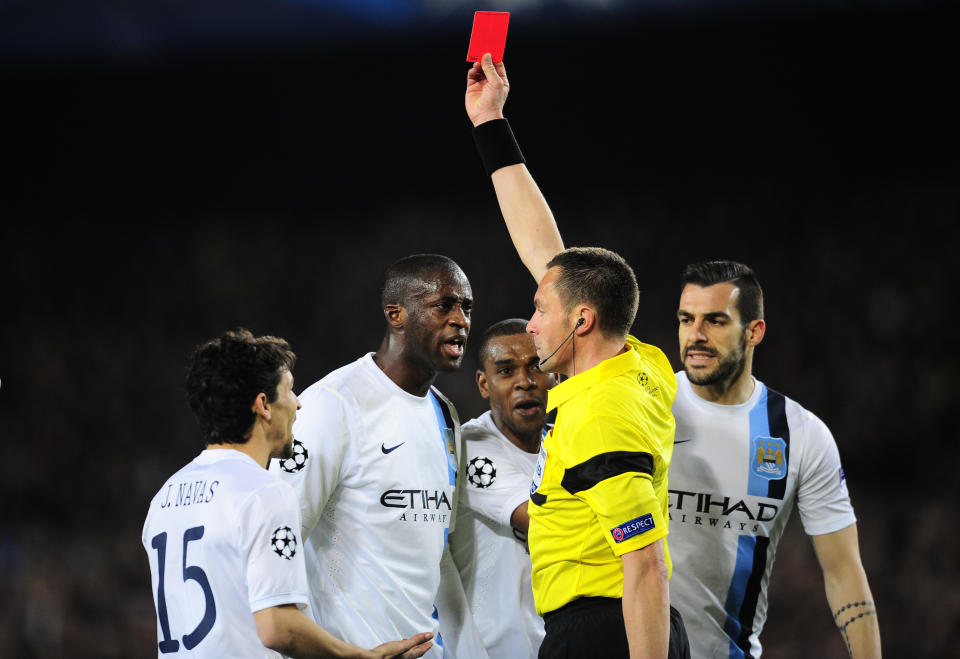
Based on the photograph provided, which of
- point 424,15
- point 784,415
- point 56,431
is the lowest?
point 784,415

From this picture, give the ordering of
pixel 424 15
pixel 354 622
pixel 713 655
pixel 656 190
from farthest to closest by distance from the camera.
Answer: pixel 656 190 → pixel 424 15 → pixel 713 655 → pixel 354 622

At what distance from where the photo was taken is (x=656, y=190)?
12172 mm

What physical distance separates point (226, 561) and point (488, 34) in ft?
6.90

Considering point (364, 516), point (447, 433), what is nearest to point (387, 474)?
point (364, 516)

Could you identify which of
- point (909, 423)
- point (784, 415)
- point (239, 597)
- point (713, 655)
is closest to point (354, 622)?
point (239, 597)

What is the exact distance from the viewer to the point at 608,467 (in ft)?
9.23

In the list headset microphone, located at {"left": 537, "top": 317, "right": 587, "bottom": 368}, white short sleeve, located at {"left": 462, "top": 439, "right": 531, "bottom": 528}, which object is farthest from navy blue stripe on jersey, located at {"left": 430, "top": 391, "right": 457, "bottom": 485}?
headset microphone, located at {"left": 537, "top": 317, "right": 587, "bottom": 368}

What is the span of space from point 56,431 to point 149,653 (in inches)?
156

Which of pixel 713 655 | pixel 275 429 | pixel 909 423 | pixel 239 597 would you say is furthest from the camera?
pixel 909 423

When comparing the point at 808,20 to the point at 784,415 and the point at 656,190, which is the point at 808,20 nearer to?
the point at 656,190

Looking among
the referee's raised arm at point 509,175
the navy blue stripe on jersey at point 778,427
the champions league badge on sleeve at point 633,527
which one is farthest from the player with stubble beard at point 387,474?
the navy blue stripe on jersey at point 778,427

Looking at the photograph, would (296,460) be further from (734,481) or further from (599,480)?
(734,481)

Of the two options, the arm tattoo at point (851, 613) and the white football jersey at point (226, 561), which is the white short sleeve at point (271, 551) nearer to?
the white football jersey at point (226, 561)

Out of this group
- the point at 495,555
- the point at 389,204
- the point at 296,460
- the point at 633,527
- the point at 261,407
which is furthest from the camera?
the point at 389,204
